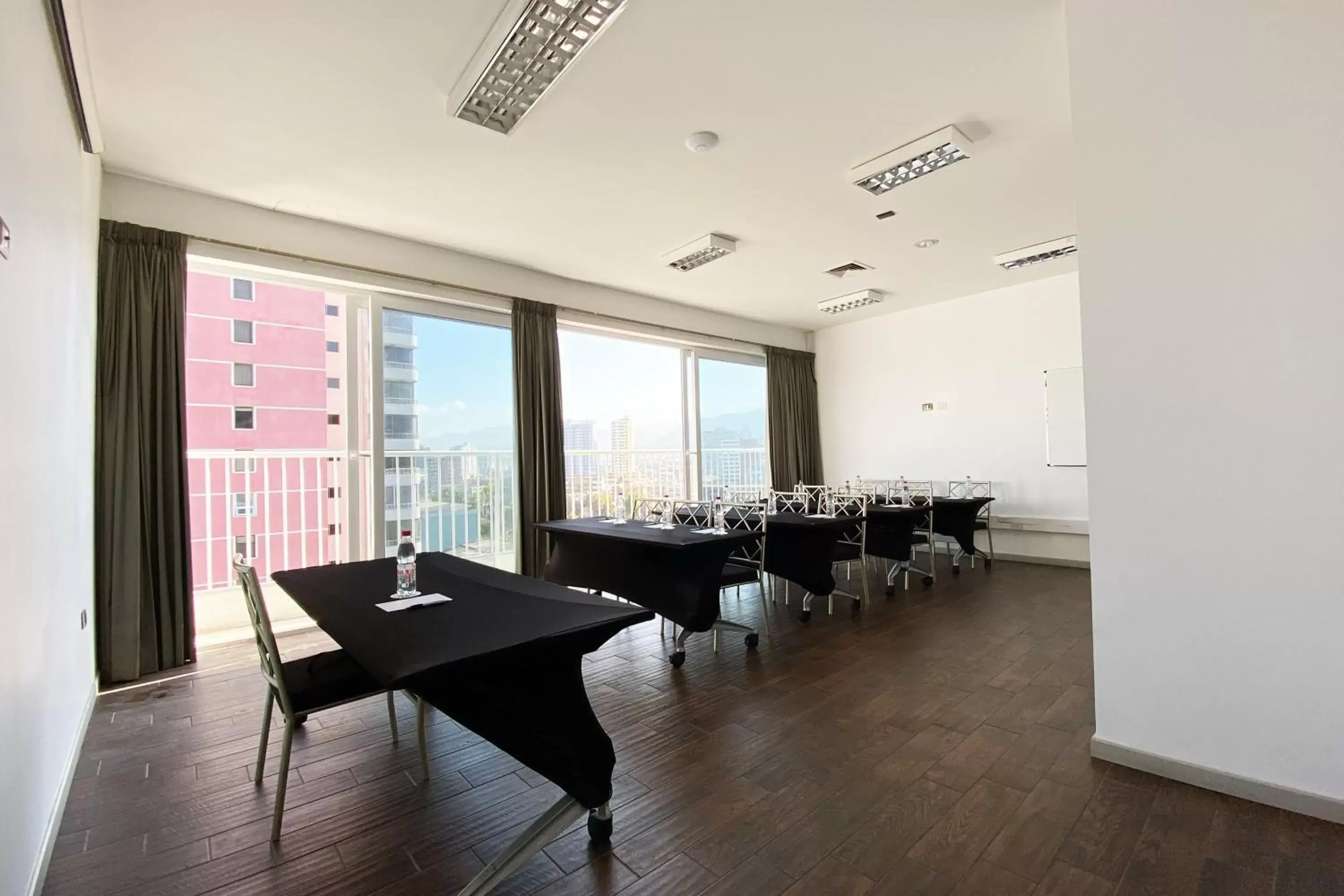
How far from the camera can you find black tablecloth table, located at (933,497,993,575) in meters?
5.53

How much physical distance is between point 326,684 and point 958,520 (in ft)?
17.9

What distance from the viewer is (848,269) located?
215 inches

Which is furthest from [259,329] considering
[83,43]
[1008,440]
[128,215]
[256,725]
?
[1008,440]

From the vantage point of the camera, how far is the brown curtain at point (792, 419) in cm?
748

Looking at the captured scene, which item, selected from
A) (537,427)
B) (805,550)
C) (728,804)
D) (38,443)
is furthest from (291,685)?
(537,427)

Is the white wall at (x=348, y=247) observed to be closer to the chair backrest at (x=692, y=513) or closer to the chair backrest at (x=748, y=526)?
the chair backrest at (x=692, y=513)

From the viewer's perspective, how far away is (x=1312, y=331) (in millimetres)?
1784

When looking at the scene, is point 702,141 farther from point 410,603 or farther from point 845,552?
point 845,552

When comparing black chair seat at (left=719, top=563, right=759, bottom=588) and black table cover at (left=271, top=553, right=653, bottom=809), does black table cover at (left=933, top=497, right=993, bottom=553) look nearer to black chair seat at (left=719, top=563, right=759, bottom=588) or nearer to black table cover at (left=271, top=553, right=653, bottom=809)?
black chair seat at (left=719, top=563, right=759, bottom=588)

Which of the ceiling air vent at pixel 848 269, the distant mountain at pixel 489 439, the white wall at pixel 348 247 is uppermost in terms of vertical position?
the ceiling air vent at pixel 848 269

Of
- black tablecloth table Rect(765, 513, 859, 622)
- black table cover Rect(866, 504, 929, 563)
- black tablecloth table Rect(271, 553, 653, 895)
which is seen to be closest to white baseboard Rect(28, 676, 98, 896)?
black tablecloth table Rect(271, 553, 653, 895)

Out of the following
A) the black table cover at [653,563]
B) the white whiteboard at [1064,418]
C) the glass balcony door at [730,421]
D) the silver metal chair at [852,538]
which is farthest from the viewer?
the glass balcony door at [730,421]

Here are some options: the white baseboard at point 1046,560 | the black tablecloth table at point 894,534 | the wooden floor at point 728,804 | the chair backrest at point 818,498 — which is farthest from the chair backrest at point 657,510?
the white baseboard at point 1046,560

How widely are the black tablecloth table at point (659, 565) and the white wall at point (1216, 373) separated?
1772 millimetres
